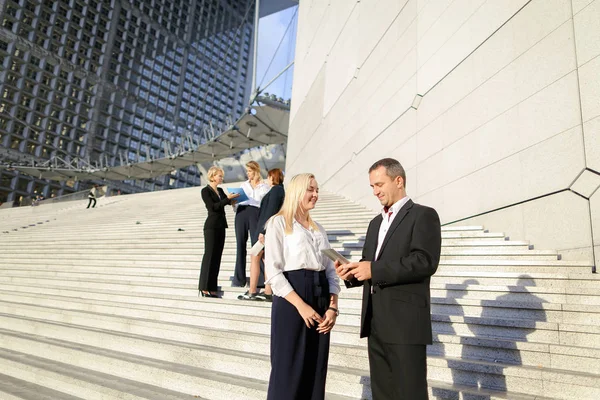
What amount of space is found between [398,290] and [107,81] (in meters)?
65.8

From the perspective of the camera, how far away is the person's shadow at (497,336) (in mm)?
2729

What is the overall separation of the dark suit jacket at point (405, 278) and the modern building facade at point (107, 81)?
3684 cm

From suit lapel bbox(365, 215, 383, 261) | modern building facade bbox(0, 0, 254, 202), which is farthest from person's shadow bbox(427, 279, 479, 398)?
modern building facade bbox(0, 0, 254, 202)

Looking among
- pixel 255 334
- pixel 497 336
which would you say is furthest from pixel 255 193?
pixel 497 336

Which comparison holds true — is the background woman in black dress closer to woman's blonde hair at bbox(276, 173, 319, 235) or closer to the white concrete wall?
woman's blonde hair at bbox(276, 173, 319, 235)

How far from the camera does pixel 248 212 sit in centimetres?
526

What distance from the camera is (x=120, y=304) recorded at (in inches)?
201

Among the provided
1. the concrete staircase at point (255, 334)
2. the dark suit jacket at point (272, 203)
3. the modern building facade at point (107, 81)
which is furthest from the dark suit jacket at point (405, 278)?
the modern building facade at point (107, 81)

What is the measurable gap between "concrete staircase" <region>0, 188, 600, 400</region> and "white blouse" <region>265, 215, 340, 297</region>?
3.99 ft

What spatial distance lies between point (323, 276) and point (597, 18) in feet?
14.5

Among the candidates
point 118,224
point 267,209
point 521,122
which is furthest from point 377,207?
point 118,224

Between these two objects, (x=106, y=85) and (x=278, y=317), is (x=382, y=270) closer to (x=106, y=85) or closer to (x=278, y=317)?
(x=278, y=317)

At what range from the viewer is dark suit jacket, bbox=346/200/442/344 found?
1.73m

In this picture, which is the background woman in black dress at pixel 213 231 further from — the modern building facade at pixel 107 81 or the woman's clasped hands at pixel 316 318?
the modern building facade at pixel 107 81
